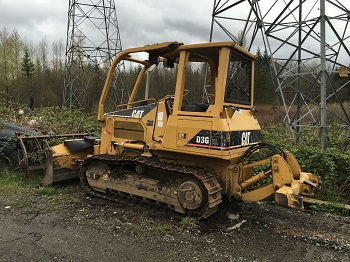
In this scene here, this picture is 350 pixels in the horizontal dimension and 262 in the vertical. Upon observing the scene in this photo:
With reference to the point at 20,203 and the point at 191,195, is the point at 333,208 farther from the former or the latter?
the point at 20,203

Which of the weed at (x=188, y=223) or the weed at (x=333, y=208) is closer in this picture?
the weed at (x=188, y=223)

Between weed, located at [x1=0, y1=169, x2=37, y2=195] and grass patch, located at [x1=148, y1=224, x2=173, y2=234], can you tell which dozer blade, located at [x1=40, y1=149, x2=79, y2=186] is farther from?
grass patch, located at [x1=148, y1=224, x2=173, y2=234]

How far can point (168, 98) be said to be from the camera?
5.15 metres

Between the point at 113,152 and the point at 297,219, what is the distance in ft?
10.7

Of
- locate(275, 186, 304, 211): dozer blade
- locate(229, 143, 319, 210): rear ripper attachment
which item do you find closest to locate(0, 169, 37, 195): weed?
locate(229, 143, 319, 210): rear ripper attachment

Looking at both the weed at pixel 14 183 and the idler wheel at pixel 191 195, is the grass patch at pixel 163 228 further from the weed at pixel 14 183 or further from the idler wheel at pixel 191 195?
the weed at pixel 14 183

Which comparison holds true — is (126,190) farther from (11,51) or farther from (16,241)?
(11,51)

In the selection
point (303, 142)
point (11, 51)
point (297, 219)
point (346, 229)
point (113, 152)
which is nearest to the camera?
point (346, 229)

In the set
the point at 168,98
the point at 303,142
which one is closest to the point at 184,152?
the point at 168,98

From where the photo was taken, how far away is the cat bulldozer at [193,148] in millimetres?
4516

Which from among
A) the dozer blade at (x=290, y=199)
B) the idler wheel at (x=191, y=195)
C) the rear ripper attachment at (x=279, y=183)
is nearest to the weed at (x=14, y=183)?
the idler wheel at (x=191, y=195)

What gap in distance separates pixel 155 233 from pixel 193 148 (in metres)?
1.26

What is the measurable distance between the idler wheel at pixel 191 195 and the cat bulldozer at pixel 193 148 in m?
0.01

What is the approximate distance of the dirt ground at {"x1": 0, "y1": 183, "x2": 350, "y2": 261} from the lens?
153 inches
